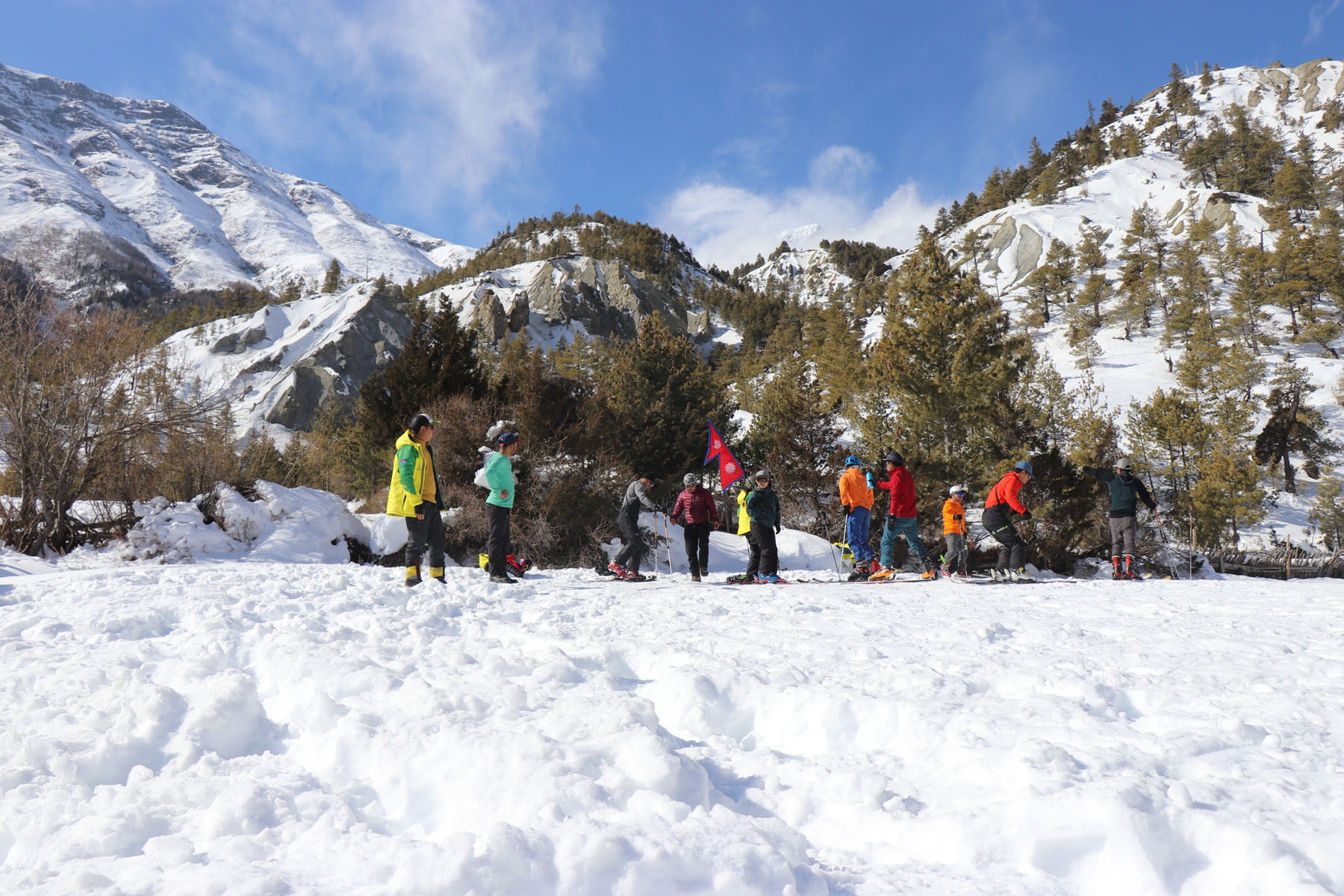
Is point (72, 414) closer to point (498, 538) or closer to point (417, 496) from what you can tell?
point (417, 496)

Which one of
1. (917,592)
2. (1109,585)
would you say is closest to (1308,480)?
(1109,585)

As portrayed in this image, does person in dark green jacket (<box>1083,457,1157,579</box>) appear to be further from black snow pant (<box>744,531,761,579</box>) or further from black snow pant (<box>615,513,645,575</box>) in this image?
black snow pant (<box>615,513,645,575</box>)

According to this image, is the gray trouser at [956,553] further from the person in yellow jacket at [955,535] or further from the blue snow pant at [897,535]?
the blue snow pant at [897,535]

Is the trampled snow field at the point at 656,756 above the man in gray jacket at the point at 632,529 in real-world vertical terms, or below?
below

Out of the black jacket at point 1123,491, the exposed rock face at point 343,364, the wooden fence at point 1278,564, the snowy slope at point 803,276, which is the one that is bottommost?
the wooden fence at point 1278,564

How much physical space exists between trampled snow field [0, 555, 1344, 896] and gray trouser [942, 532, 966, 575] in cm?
561

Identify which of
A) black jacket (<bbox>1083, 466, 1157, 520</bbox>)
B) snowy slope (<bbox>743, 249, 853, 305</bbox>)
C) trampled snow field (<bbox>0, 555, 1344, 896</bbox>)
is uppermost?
snowy slope (<bbox>743, 249, 853, 305</bbox>)

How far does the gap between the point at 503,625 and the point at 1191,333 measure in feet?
219

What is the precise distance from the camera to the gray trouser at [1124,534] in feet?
33.5

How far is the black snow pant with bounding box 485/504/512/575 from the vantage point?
7.36 metres

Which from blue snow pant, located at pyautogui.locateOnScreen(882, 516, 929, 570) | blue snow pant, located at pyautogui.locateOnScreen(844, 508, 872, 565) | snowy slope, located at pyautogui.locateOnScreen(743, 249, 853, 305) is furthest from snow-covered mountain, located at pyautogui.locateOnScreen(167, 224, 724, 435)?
blue snow pant, located at pyautogui.locateOnScreen(882, 516, 929, 570)

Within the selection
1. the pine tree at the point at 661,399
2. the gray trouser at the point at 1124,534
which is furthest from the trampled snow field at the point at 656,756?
the pine tree at the point at 661,399

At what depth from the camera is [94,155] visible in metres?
194

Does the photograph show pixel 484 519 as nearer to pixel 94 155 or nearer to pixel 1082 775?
pixel 1082 775
